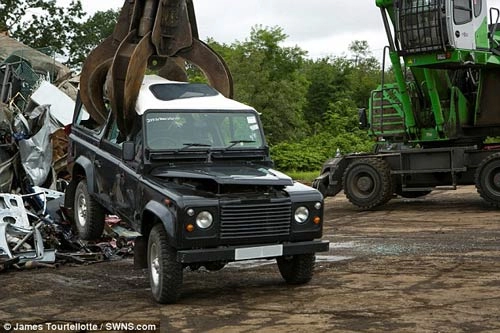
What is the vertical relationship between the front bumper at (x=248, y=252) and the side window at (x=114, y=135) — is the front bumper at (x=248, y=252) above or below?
below

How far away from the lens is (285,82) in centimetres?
4112

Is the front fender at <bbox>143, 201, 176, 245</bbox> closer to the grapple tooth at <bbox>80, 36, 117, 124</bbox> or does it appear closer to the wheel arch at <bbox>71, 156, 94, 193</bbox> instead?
the wheel arch at <bbox>71, 156, 94, 193</bbox>

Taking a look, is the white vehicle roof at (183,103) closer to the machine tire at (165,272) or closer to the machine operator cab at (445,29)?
the machine tire at (165,272)

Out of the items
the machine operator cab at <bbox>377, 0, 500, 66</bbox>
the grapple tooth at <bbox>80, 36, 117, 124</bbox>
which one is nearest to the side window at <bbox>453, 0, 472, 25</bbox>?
the machine operator cab at <bbox>377, 0, 500, 66</bbox>

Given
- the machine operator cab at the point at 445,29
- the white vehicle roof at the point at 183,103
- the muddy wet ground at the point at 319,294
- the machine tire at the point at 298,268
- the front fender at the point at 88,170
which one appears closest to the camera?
the muddy wet ground at the point at 319,294

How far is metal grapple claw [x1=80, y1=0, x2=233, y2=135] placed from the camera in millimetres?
9758

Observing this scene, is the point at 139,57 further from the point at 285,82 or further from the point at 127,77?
the point at 285,82

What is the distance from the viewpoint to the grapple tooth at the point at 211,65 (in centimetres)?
1076

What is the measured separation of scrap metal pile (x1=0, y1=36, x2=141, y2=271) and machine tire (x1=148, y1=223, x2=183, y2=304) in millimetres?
3049

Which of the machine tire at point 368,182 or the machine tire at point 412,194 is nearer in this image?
the machine tire at point 368,182

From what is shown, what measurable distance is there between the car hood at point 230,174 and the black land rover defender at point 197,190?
0.04 feet

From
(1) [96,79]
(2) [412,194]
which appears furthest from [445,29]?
(1) [96,79]

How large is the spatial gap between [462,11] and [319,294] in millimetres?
8831

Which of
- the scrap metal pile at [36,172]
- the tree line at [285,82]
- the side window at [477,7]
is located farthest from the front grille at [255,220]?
the tree line at [285,82]
